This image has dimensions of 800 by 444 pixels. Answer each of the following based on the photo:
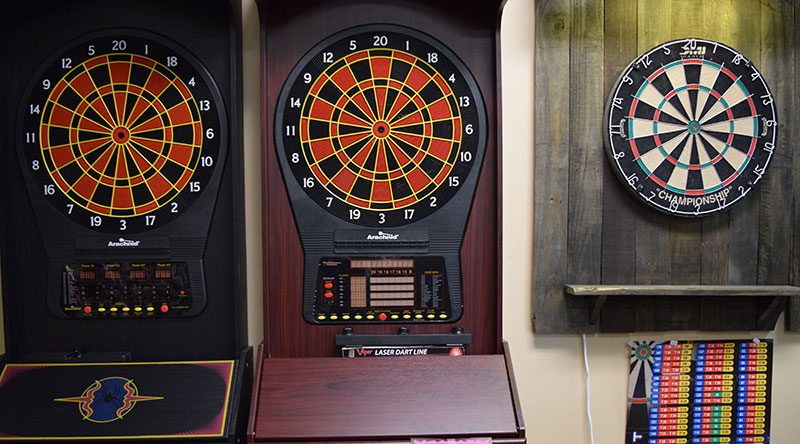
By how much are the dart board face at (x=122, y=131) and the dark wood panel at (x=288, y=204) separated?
0.27 metres

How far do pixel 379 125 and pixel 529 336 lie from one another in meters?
1.10

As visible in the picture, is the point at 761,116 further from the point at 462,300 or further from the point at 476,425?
the point at 476,425

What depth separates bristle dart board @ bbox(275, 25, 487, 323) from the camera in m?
1.76

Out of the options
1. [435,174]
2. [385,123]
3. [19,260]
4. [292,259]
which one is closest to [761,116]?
[435,174]

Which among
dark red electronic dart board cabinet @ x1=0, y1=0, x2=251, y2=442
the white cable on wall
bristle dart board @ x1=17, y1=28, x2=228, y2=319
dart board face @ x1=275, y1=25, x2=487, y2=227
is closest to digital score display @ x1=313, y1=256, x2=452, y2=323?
dart board face @ x1=275, y1=25, x2=487, y2=227

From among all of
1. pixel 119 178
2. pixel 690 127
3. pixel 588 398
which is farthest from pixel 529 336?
pixel 119 178

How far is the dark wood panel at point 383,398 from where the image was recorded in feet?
5.04

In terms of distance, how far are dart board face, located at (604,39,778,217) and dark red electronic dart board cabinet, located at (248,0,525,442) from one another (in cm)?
65

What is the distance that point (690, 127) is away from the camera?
202cm

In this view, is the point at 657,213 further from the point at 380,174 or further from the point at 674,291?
the point at 380,174

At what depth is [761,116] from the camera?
2039mm

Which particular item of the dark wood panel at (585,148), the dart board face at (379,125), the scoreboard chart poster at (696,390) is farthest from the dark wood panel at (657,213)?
the dart board face at (379,125)

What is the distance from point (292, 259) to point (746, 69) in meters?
2.00

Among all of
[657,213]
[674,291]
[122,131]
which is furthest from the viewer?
[657,213]
